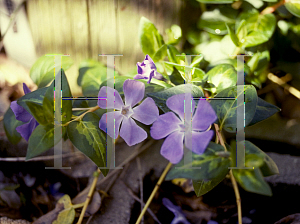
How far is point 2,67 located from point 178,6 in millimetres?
863

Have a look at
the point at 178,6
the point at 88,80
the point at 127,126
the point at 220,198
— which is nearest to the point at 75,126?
the point at 127,126

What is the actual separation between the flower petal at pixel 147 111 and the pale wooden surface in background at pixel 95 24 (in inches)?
18.0

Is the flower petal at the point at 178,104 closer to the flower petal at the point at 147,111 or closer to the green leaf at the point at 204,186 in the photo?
the flower petal at the point at 147,111

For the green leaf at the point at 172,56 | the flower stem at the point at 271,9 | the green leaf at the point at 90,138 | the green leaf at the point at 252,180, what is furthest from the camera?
the flower stem at the point at 271,9

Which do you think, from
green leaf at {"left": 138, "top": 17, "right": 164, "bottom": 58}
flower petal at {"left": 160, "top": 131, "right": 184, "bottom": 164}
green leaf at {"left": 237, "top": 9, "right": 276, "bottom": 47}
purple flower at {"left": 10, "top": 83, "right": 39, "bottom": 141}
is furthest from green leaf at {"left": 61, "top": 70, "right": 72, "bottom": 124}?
green leaf at {"left": 237, "top": 9, "right": 276, "bottom": 47}

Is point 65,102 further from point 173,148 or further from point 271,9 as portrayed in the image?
point 271,9

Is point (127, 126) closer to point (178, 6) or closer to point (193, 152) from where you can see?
point (193, 152)

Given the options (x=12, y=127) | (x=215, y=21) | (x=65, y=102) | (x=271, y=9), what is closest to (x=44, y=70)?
(x=12, y=127)

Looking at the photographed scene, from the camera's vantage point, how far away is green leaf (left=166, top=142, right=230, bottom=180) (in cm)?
40

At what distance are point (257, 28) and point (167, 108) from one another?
1.66 feet

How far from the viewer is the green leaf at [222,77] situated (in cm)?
60

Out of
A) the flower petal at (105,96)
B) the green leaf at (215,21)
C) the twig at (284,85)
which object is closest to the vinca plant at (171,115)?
the flower petal at (105,96)

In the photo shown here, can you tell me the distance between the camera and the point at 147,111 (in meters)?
0.51

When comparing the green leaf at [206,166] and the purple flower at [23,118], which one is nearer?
the green leaf at [206,166]
